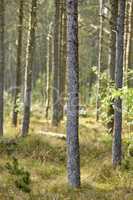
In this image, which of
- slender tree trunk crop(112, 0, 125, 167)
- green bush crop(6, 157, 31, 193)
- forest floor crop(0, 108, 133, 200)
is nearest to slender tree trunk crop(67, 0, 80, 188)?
forest floor crop(0, 108, 133, 200)

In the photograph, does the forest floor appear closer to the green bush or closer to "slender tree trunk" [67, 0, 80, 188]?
the green bush

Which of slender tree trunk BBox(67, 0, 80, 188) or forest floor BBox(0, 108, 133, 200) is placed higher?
slender tree trunk BBox(67, 0, 80, 188)

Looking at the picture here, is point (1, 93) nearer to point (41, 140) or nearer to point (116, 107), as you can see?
point (41, 140)

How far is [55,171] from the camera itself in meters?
14.1

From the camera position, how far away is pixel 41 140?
1786cm

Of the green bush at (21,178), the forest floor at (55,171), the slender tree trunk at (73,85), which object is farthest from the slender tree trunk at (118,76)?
the green bush at (21,178)

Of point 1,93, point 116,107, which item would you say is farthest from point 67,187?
point 1,93

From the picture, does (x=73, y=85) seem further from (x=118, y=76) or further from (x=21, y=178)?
(x=118, y=76)

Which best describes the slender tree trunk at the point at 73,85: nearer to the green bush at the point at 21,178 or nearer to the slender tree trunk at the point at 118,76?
the green bush at the point at 21,178

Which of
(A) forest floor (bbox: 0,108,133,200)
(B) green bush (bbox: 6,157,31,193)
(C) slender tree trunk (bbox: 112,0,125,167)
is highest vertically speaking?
(C) slender tree trunk (bbox: 112,0,125,167)

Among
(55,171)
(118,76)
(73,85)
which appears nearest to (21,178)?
(55,171)

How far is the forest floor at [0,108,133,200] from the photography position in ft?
37.5

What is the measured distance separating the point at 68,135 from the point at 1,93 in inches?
311

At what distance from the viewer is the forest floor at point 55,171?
37.5 feet
